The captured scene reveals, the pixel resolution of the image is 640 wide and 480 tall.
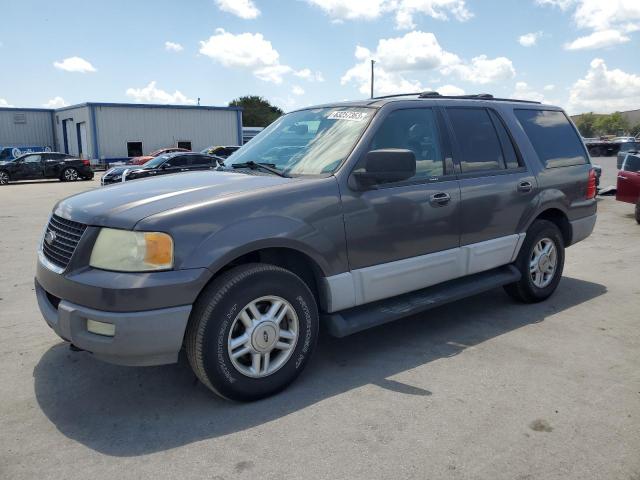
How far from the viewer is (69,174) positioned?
26031 mm

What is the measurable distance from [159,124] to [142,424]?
4105 cm

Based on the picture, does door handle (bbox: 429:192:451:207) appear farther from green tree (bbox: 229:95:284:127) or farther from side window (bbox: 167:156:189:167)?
green tree (bbox: 229:95:284:127)

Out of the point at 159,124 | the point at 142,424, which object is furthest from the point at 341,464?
the point at 159,124

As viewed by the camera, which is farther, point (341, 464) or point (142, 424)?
point (142, 424)

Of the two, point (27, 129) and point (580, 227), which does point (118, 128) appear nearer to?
point (27, 129)

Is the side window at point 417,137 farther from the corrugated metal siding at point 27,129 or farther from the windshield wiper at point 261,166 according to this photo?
Result: the corrugated metal siding at point 27,129

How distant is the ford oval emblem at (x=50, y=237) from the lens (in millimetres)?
3438

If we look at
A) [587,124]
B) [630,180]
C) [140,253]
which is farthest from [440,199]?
[587,124]

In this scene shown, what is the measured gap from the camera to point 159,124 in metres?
41.4

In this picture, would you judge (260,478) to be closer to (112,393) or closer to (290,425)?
(290,425)

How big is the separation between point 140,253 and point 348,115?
1932mm

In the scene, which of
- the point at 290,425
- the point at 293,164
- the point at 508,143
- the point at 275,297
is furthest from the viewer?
the point at 508,143

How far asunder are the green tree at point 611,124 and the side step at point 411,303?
131 meters

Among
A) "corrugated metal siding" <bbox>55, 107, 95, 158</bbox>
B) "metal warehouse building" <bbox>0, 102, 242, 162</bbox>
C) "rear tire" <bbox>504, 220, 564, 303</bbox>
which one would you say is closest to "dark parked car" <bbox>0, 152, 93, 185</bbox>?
"metal warehouse building" <bbox>0, 102, 242, 162</bbox>
